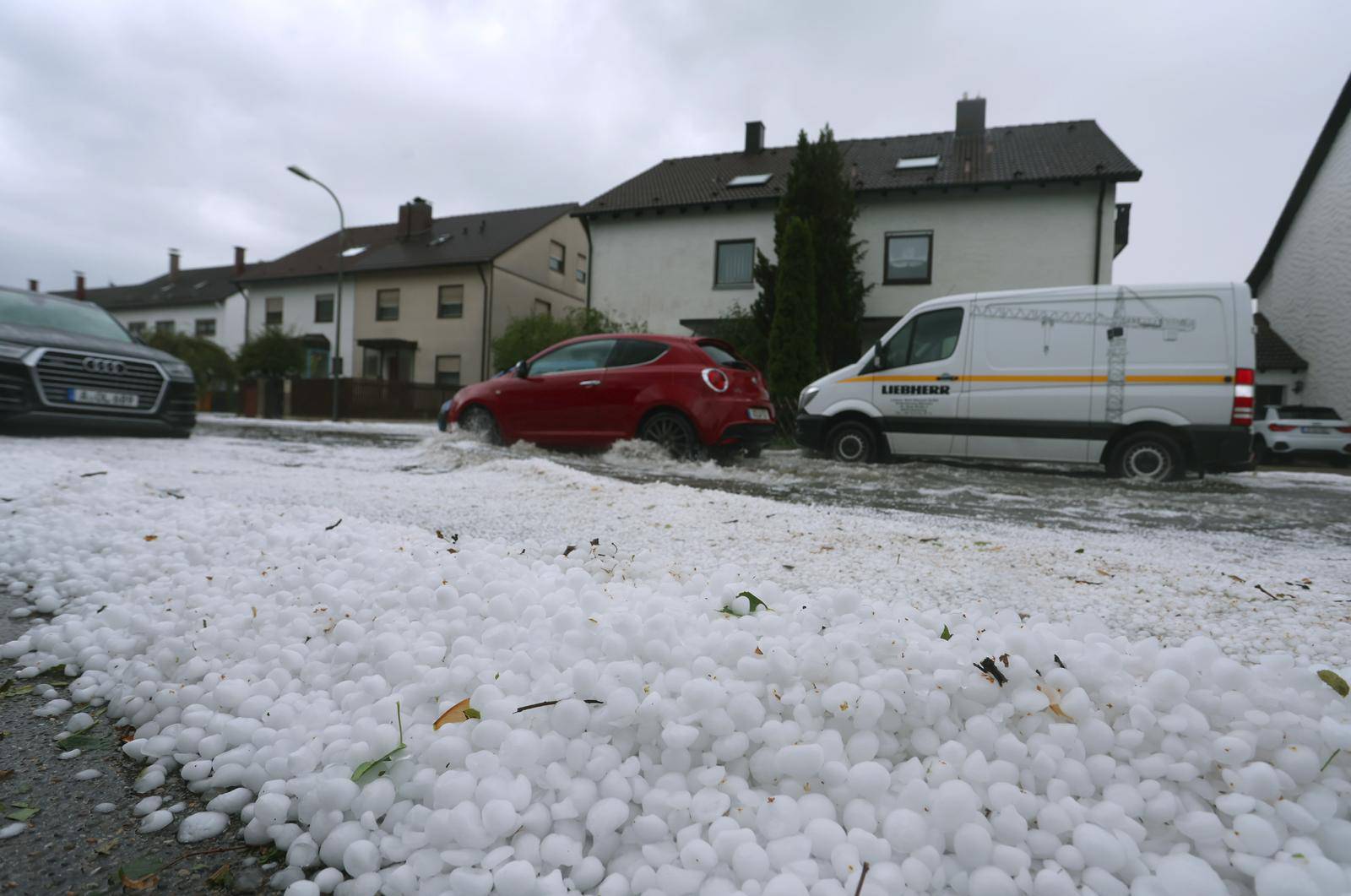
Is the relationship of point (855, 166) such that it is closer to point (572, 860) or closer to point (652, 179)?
point (652, 179)

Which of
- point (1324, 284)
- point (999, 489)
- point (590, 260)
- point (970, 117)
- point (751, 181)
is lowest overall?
point (999, 489)

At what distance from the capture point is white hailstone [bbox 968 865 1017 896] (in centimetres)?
104

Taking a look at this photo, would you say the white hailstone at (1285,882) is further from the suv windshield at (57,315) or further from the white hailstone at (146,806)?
the suv windshield at (57,315)

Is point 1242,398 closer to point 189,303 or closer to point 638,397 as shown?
point 638,397

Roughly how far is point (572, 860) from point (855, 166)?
1829cm

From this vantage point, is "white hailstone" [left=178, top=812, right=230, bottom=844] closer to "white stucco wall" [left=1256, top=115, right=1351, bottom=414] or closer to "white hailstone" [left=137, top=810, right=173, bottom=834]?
"white hailstone" [left=137, top=810, right=173, bottom=834]

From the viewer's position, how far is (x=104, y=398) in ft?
22.5

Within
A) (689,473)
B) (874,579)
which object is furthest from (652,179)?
(874,579)

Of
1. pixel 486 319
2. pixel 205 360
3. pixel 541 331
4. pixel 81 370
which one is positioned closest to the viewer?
pixel 81 370

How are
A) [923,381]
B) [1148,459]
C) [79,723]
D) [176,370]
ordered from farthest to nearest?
[176,370], [923,381], [1148,459], [79,723]

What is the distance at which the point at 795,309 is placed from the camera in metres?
12.9

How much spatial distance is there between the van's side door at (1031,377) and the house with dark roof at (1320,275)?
12418mm

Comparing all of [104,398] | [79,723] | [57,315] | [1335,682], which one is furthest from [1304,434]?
[57,315]

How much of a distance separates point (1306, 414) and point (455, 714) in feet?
55.6
